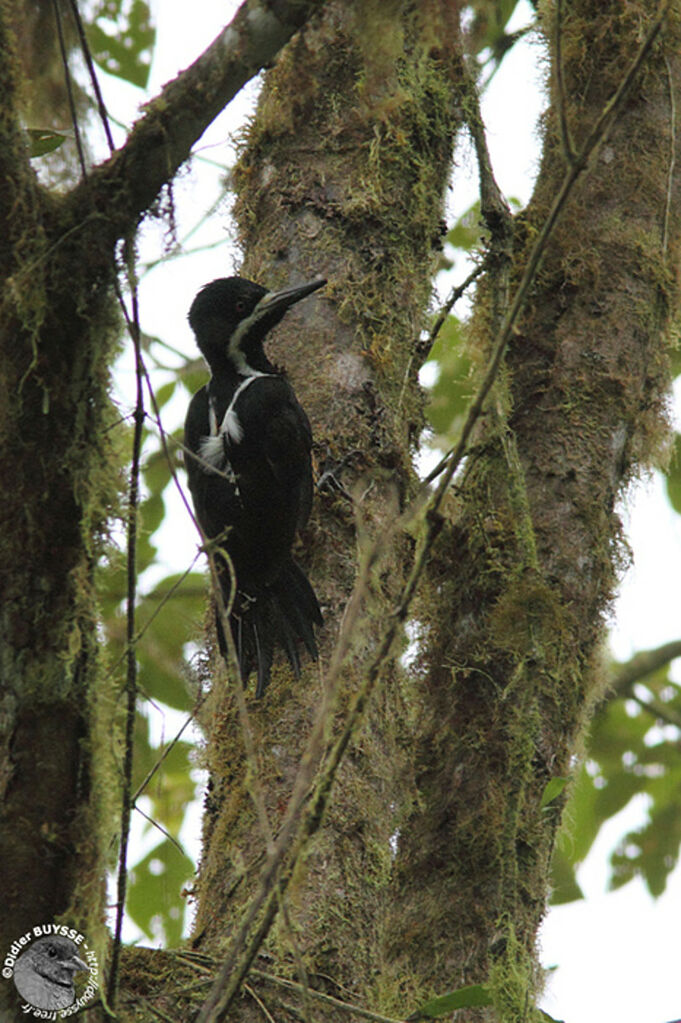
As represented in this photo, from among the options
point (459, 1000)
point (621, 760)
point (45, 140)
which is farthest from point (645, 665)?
point (45, 140)

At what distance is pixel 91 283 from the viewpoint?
204cm

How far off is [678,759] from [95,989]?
3.88 meters

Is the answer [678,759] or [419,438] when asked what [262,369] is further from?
[678,759]

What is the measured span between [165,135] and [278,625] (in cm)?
160

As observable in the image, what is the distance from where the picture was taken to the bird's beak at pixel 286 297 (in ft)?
11.4

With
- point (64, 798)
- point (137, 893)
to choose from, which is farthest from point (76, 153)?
point (137, 893)

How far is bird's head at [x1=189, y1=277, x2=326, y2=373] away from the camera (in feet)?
11.8

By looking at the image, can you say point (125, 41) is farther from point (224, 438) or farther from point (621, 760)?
point (621, 760)

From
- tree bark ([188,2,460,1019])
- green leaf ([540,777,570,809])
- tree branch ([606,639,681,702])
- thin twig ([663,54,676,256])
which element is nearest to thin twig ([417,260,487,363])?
tree bark ([188,2,460,1019])

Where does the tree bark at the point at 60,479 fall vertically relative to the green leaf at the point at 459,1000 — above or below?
above

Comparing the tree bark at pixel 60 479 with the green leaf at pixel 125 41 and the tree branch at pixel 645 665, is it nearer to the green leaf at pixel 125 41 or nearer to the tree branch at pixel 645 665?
the green leaf at pixel 125 41

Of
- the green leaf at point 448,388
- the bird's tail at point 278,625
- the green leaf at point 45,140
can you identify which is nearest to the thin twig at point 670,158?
the green leaf at point 448,388

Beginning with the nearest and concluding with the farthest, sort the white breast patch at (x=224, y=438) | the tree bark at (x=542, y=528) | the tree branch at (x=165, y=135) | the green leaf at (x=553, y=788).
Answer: the tree branch at (x=165, y=135) < the green leaf at (x=553, y=788) < the tree bark at (x=542, y=528) < the white breast patch at (x=224, y=438)

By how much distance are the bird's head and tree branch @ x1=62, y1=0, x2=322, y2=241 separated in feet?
4.42
